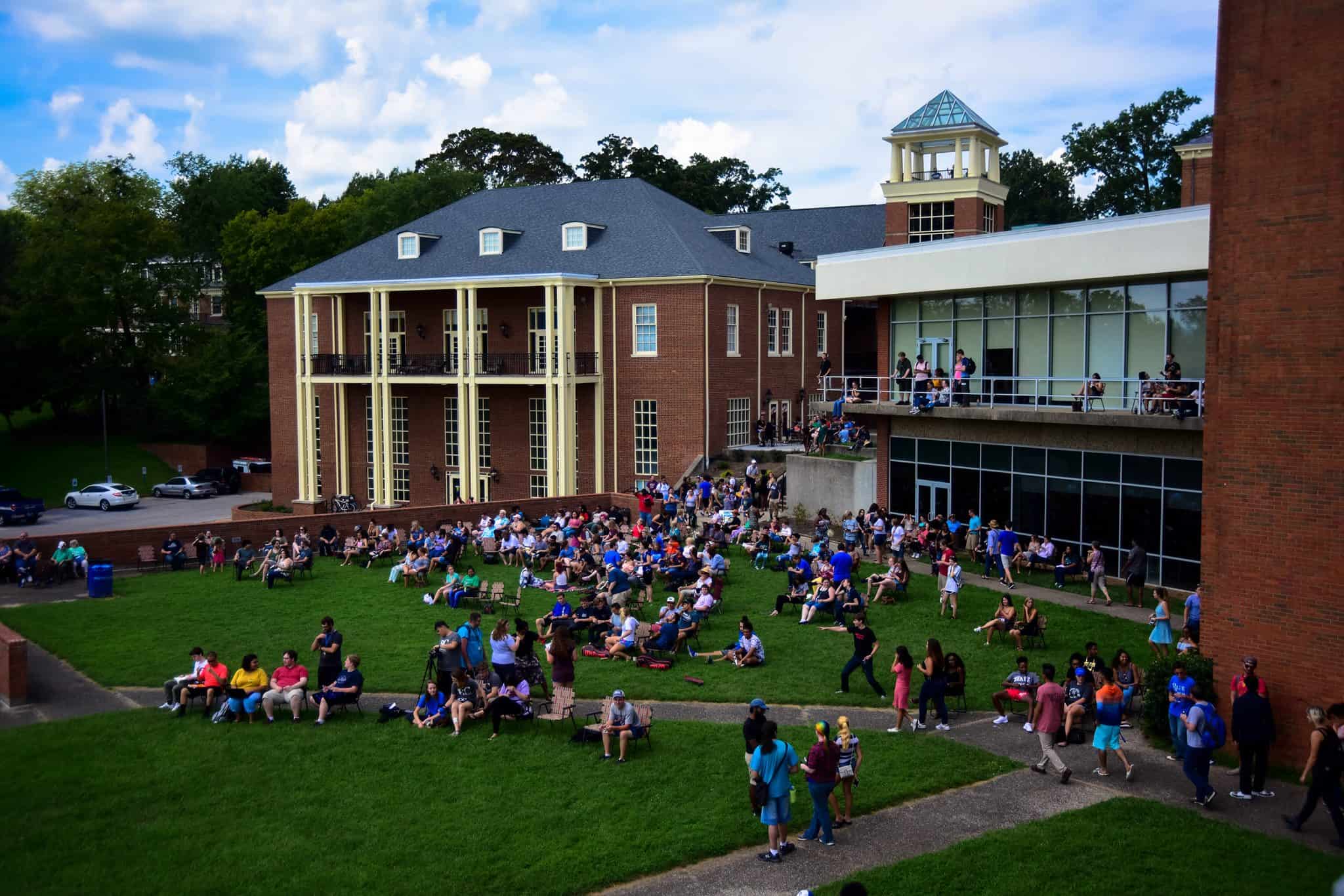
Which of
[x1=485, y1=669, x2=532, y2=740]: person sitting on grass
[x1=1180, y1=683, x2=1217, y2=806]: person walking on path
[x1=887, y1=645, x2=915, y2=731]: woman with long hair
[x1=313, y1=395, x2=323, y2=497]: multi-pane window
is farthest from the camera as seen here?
[x1=313, y1=395, x2=323, y2=497]: multi-pane window

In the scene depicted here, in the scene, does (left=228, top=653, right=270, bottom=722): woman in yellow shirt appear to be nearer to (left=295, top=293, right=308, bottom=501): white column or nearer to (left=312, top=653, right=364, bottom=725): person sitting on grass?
(left=312, top=653, right=364, bottom=725): person sitting on grass

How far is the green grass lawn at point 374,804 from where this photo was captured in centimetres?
1165

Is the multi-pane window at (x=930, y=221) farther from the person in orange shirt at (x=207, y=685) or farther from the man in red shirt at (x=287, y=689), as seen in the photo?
the person in orange shirt at (x=207, y=685)

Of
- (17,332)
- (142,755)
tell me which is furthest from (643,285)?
(17,332)

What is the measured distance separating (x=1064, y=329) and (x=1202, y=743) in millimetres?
16413

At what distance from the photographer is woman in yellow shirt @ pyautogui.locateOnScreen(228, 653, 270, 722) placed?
1681 cm

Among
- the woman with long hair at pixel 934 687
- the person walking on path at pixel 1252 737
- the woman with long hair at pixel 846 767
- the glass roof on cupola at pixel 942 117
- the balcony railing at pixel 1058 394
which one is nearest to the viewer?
the woman with long hair at pixel 846 767

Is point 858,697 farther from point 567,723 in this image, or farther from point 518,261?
point 518,261

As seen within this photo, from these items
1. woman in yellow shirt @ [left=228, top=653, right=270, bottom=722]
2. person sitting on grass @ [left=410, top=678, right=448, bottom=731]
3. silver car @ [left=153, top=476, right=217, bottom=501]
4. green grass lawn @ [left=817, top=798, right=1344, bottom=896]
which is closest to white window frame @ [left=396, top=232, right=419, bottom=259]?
silver car @ [left=153, top=476, right=217, bottom=501]

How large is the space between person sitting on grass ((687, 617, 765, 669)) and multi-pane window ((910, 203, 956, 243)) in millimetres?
25696

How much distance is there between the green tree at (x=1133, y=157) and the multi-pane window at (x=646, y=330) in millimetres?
44146

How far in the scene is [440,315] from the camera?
4659cm

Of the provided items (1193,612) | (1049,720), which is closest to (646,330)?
(1193,612)

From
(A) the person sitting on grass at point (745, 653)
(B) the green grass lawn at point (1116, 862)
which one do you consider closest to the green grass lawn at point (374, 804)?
(B) the green grass lawn at point (1116, 862)
